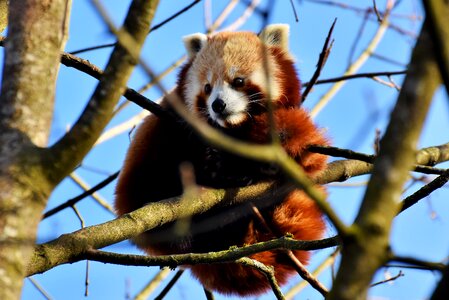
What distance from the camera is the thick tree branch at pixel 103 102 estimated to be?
79.0 inches

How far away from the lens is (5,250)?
1.91 m

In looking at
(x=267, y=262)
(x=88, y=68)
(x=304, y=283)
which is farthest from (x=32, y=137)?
(x=304, y=283)

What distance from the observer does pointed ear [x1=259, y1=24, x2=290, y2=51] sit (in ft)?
16.3

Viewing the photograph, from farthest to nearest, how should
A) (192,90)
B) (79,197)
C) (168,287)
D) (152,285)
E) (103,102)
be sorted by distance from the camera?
(152,285) < (192,90) < (79,197) < (168,287) < (103,102)

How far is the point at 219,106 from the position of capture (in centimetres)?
408

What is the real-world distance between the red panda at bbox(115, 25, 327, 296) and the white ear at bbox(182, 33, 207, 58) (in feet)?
1.26

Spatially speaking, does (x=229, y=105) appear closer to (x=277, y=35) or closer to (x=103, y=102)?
(x=277, y=35)

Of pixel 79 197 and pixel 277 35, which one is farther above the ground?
pixel 277 35

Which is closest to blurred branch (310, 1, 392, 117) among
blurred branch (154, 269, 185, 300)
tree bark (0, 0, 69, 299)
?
blurred branch (154, 269, 185, 300)

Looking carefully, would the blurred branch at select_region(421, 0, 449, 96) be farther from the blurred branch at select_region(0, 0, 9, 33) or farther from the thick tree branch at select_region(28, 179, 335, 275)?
the blurred branch at select_region(0, 0, 9, 33)

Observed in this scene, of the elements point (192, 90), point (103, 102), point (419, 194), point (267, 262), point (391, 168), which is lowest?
point (391, 168)

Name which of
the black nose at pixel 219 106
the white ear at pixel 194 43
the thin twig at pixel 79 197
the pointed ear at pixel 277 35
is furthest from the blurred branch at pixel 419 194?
the white ear at pixel 194 43

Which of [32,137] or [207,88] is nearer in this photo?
[32,137]

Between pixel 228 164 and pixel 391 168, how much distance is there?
2299 mm
